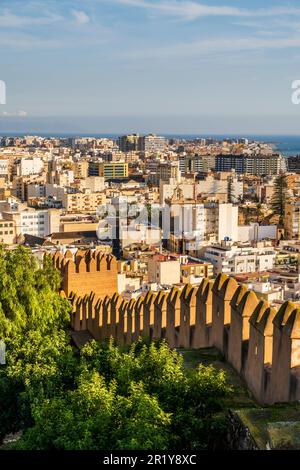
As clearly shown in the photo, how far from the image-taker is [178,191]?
96.6 meters

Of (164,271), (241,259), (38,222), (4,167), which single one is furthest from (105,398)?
(4,167)

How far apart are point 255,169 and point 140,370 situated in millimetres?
149040

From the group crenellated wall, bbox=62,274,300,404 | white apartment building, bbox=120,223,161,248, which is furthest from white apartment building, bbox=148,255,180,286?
crenellated wall, bbox=62,274,300,404

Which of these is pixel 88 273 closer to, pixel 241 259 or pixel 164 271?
pixel 164 271

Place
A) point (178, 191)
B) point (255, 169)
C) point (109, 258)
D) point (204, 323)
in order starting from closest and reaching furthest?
point (204, 323) < point (109, 258) < point (178, 191) < point (255, 169)

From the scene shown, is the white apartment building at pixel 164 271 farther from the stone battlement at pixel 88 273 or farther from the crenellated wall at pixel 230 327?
the crenellated wall at pixel 230 327

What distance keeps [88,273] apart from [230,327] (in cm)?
789

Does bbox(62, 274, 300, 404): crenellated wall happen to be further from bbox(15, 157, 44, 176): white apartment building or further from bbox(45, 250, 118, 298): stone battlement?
bbox(15, 157, 44, 176): white apartment building

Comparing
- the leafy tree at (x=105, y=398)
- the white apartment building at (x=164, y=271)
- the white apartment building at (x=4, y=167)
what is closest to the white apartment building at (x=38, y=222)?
the white apartment building at (x=164, y=271)

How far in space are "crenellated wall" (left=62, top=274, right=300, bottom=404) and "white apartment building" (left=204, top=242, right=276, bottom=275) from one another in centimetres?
3712

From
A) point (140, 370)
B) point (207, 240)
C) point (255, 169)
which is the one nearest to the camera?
point (140, 370)

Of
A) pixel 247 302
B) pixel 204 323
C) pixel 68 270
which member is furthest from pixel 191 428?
pixel 68 270
